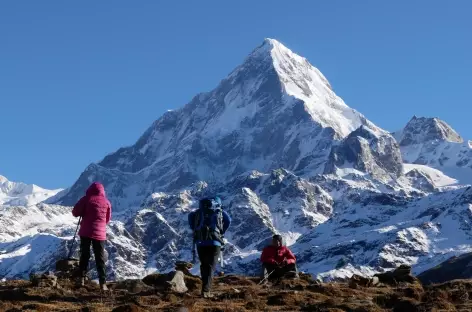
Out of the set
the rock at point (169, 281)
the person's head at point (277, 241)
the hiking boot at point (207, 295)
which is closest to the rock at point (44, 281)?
the rock at point (169, 281)

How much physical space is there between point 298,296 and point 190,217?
11.9 feet

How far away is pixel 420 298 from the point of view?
62.2ft

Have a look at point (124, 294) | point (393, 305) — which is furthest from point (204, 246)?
point (393, 305)

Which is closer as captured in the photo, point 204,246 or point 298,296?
point 298,296

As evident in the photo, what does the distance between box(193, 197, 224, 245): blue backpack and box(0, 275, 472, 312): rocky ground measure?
1478mm

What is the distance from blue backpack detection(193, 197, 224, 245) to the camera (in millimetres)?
20859

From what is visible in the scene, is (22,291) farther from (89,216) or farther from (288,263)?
(288,263)

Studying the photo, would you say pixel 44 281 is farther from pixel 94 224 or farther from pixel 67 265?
pixel 67 265

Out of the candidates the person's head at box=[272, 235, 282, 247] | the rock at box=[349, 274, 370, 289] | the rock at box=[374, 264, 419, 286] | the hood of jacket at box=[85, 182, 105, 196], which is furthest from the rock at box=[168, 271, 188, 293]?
the rock at box=[374, 264, 419, 286]

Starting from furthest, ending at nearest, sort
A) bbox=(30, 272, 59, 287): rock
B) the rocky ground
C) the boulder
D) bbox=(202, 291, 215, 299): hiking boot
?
1. the boulder
2. bbox=(30, 272, 59, 287): rock
3. bbox=(202, 291, 215, 299): hiking boot
4. the rocky ground

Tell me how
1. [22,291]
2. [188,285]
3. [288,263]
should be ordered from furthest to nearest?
1. [288,263]
2. [188,285]
3. [22,291]

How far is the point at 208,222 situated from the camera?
20.9m

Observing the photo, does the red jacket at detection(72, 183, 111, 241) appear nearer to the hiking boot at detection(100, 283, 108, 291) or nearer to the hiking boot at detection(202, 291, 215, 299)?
the hiking boot at detection(100, 283, 108, 291)

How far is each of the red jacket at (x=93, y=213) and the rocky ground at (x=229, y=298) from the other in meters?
1.59
